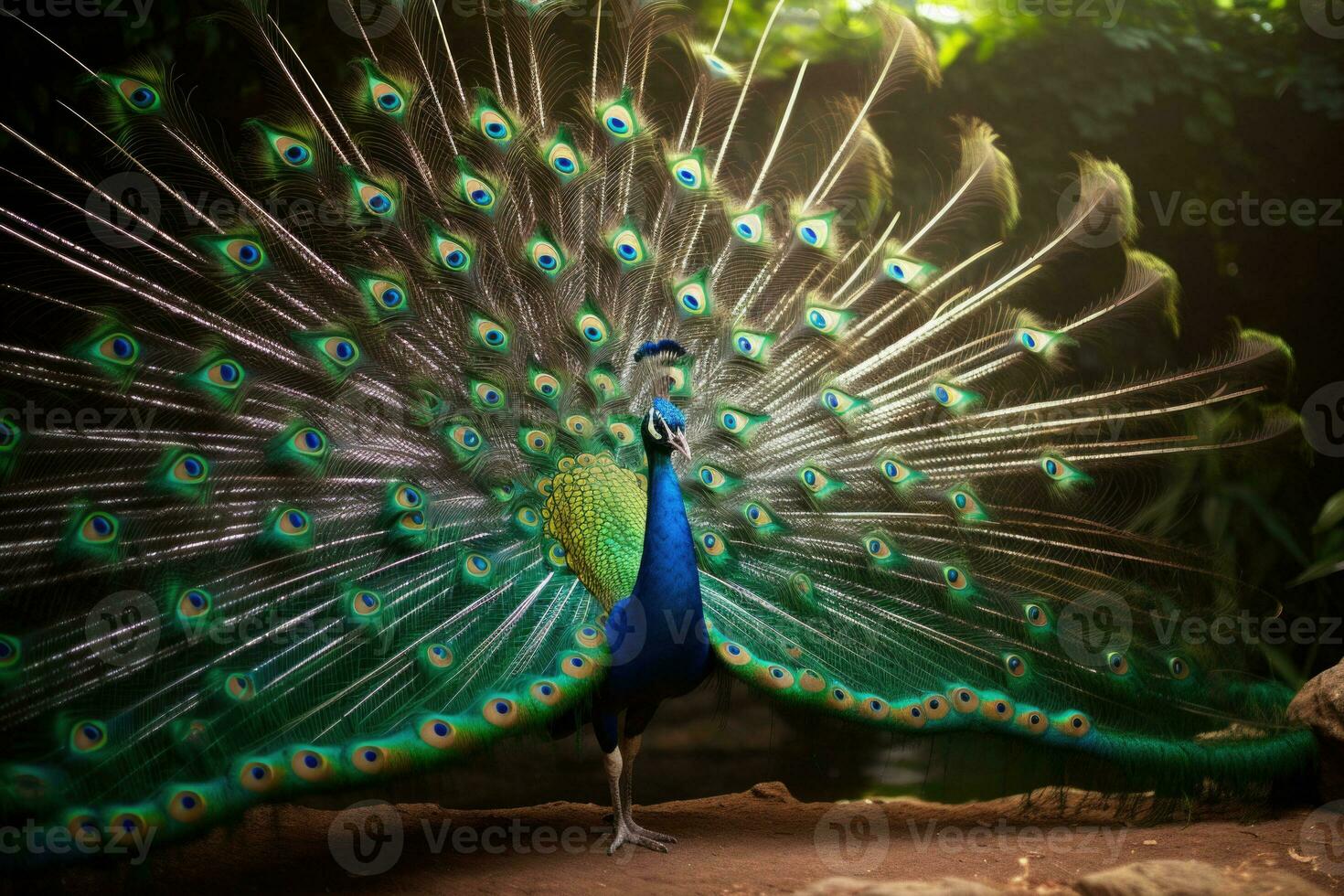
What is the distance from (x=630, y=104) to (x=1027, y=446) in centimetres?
162

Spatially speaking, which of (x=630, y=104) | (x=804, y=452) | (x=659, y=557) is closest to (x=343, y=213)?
(x=630, y=104)

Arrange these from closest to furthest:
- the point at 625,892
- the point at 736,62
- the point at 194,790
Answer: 1. the point at 194,790
2. the point at 625,892
3. the point at 736,62

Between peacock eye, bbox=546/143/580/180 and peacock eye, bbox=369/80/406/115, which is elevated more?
peacock eye, bbox=369/80/406/115

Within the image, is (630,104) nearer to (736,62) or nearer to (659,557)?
(736,62)

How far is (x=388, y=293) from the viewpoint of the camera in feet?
10.3

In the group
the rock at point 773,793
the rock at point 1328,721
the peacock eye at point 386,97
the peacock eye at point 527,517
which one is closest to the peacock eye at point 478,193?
the peacock eye at point 386,97

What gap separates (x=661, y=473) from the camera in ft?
9.84

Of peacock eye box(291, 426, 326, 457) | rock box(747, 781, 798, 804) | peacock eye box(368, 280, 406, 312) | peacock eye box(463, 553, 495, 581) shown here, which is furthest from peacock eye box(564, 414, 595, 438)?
rock box(747, 781, 798, 804)

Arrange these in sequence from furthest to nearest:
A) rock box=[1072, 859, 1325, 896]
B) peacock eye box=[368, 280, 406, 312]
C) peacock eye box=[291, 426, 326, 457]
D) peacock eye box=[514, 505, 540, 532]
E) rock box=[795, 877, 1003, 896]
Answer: peacock eye box=[514, 505, 540, 532] → peacock eye box=[368, 280, 406, 312] → peacock eye box=[291, 426, 326, 457] → rock box=[1072, 859, 1325, 896] → rock box=[795, 877, 1003, 896]

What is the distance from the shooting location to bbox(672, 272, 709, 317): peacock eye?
129 inches

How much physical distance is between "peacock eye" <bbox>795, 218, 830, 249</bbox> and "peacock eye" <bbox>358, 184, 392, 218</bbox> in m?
1.21

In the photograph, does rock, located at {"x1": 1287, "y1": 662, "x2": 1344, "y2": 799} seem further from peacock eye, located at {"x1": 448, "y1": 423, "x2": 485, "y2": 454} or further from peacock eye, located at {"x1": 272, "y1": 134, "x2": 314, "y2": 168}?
peacock eye, located at {"x1": 272, "y1": 134, "x2": 314, "y2": 168}

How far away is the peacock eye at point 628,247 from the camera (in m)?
3.27

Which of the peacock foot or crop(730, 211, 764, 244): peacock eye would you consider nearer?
the peacock foot
